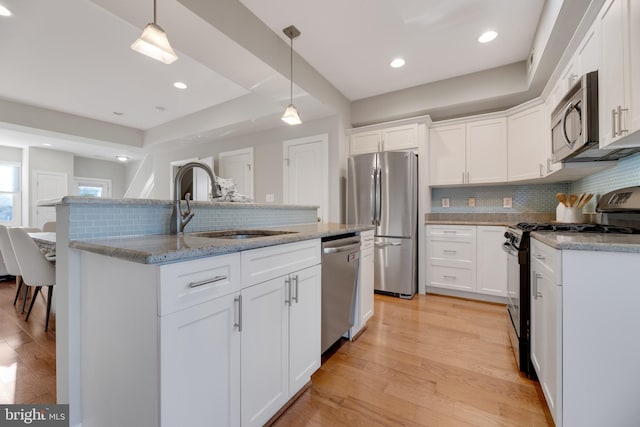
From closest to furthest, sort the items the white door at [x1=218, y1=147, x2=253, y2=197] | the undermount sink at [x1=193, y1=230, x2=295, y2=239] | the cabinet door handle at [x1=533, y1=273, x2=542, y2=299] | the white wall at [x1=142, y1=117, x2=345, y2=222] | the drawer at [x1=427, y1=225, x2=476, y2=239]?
the cabinet door handle at [x1=533, y1=273, x2=542, y2=299], the undermount sink at [x1=193, y1=230, x2=295, y2=239], the drawer at [x1=427, y1=225, x2=476, y2=239], the white wall at [x1=142, y1=117, x2=345, y2=222], the white door at [x1=218, y1=147, x2=253, y2=197]

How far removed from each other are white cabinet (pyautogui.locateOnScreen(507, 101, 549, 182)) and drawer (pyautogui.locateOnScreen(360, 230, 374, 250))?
6.47 feet

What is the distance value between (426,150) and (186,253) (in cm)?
331

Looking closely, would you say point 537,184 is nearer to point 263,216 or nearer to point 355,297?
point 355,297

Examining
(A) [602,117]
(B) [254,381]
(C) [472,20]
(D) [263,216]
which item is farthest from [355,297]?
(C) [472,20]

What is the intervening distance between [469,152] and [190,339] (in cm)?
362

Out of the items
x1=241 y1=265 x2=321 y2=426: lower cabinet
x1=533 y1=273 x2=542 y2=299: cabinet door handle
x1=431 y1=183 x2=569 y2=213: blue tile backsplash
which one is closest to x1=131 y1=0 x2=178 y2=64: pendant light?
x1=241 y1=265 x2=321 y2=426: lower cabinet

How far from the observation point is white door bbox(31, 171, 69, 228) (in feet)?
19.5

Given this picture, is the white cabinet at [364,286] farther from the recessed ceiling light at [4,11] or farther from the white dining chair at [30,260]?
the recessed ceiling light at [4,11]

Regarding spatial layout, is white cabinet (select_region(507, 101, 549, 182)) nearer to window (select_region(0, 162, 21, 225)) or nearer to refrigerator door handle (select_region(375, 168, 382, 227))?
refrigerator door handle (select_region(375, 168, 382, 227))

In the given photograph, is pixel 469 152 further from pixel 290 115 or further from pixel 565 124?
pixel 290 115

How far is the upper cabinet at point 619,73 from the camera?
3.93 ft

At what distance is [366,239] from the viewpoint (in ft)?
7.59

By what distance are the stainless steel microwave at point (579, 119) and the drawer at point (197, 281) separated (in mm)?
2059

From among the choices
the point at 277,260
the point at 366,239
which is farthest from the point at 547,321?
the point at 277,260
